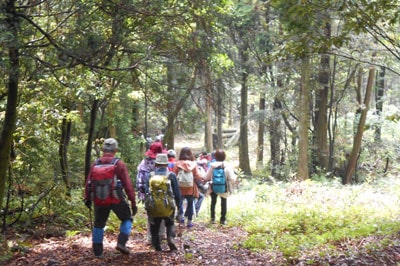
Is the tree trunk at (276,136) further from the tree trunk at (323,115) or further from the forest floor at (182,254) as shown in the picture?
the forest floor at (182,254)

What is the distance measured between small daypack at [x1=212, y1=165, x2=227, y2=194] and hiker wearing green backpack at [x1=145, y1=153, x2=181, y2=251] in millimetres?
2764

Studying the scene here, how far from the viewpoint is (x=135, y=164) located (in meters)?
21.0

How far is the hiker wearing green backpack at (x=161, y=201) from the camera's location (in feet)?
23.6

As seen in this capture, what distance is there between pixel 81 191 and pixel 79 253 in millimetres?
5281

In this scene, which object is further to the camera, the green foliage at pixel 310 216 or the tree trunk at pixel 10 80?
the green foliage at pixel 310 216

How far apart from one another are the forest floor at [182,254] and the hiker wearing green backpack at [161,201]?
1.11 ft

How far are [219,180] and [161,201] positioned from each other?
3222mm

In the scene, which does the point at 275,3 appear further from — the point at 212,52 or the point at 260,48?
the point at 260,48

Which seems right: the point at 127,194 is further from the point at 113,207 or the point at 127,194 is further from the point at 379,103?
the point at 379,103

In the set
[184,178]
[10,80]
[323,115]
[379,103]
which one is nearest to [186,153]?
[184,178]

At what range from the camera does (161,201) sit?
7199 mm

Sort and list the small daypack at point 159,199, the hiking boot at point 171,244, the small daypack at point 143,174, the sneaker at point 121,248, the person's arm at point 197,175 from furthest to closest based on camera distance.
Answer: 1. the person's arm at point 197,175
2. the small daypack at point 143,174
3. the hiking boot at point 171,244
4. the small daypack at point 159,199
5. the sneaker at point 121,248

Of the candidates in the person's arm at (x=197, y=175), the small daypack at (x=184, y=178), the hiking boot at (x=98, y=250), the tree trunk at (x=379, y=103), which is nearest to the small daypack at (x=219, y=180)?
the person's arm at (x=197, y=175)

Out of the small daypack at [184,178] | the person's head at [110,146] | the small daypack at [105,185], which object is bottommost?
the small daypack at [184,178]
